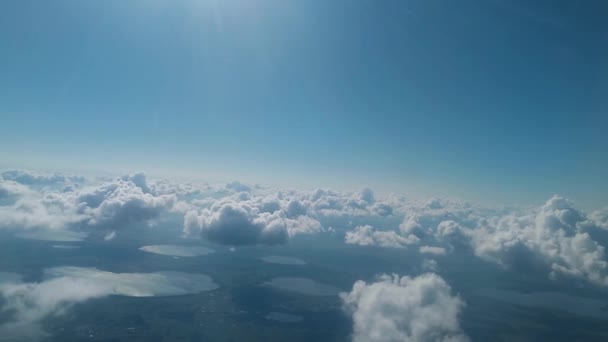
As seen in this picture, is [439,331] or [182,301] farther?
[182,301]

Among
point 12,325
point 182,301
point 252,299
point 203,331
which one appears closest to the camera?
point 12,325

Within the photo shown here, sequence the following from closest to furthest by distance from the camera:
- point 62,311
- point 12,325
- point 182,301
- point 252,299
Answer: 1. point 12,325
2. point 62,311
3. point 182,301
4. point 252,299

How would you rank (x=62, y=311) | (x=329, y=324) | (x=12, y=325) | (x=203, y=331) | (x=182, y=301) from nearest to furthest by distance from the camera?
(x=12, y=325), (x=203, y=331), (x=62, y=311), (x=329, y=324), (x=182, y=301)

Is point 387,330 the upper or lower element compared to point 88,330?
upper

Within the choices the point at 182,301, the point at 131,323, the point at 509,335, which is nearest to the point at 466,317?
the point at 509,335

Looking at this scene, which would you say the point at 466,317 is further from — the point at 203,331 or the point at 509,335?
the point at 203,331

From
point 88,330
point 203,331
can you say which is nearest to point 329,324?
point 203,331

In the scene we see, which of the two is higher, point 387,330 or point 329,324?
point 387,330

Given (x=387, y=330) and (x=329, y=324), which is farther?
(x=329, y=324)

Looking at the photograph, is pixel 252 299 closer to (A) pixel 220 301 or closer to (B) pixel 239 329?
(A) pixel 220 301
